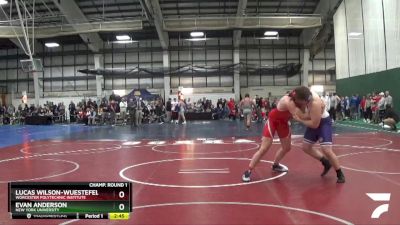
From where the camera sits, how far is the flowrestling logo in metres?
4.62

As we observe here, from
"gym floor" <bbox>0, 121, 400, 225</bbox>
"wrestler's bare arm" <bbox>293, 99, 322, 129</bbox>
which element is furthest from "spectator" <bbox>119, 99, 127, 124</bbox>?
"wrestler's bare arm" <bbox>293, 99, 322, 129</bbox>

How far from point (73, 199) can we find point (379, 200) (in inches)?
160

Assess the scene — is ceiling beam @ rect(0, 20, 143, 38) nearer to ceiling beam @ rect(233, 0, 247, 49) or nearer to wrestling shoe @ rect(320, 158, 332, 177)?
ceiling beam @ rect(233, 0, 247, 49)

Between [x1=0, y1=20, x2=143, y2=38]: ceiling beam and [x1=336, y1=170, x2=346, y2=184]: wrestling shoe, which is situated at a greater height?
[x1=0, y1=20, x2=143, y2=38]: ceiling beam

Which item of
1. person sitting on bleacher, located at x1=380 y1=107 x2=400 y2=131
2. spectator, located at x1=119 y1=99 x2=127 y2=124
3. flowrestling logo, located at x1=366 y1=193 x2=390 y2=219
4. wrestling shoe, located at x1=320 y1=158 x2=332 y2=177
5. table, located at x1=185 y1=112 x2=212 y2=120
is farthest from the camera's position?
table, located at x1=185 y1=112 x2=212 y2=120

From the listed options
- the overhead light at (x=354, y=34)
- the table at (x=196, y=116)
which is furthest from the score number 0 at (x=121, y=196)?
the table at (x=196, y=116)

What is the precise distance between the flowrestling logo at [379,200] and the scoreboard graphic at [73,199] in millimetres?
3024

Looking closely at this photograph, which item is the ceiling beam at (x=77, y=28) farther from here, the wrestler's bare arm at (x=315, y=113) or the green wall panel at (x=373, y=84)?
the wrestler's bare arm at (x=315, y=113)

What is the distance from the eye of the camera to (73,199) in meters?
3.01

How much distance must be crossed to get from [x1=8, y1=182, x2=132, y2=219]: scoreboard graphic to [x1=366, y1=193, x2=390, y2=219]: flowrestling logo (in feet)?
9.92

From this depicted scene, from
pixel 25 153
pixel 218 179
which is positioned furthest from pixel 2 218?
pixel 25 153

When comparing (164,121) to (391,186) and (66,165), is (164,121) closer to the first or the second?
(66,165)

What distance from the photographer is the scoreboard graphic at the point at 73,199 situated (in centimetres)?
300

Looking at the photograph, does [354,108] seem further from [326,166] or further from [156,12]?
[326,166]
